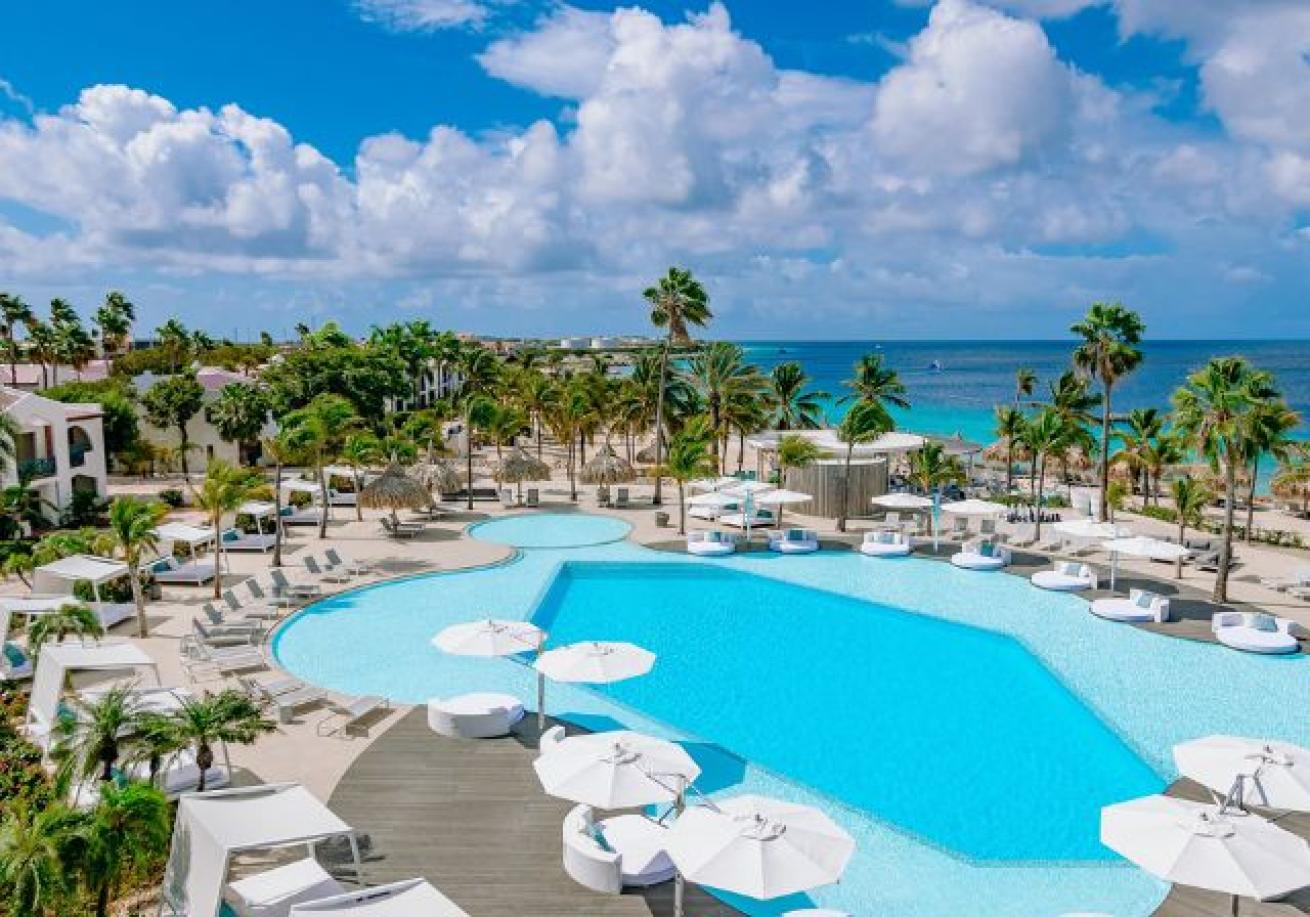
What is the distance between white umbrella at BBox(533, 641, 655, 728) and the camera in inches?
569

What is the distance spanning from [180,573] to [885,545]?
2030 centimetres

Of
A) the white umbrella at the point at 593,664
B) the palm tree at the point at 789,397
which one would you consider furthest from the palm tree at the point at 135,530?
the palm tree at the point at 789,397

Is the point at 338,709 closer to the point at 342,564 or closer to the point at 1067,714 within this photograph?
the point at 342,564

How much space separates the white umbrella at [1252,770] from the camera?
1120 cm

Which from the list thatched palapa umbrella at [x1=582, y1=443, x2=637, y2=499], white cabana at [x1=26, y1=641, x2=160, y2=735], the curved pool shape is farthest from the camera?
thatched palapa umbrella at [x1=582, y1=443, x2=637, y2=499]

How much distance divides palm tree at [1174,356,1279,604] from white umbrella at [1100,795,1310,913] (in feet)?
47.7

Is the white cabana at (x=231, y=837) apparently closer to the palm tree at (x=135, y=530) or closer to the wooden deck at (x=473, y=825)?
the wooden deck at (x=473, y=825)

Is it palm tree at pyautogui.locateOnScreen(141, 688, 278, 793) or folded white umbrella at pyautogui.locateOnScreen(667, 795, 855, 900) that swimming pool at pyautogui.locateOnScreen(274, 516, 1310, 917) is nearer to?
folded white umbrella at pyautogui.locateOnScreen(667, 795, 855, 900)

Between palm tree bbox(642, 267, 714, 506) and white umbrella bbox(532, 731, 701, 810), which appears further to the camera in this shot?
palm tree bbox(642, 267, 714, 506)

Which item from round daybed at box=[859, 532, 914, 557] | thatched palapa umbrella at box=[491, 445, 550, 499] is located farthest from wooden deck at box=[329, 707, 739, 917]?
thatched palapa umbrella at box=[491, 445, 550, 499]

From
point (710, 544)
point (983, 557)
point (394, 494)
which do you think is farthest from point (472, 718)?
point (983, 557)

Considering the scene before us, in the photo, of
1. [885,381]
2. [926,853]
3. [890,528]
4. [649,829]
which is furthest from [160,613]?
[885,381]

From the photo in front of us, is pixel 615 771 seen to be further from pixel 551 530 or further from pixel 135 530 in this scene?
pixel 551 530

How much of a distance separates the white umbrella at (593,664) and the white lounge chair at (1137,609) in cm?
1328
